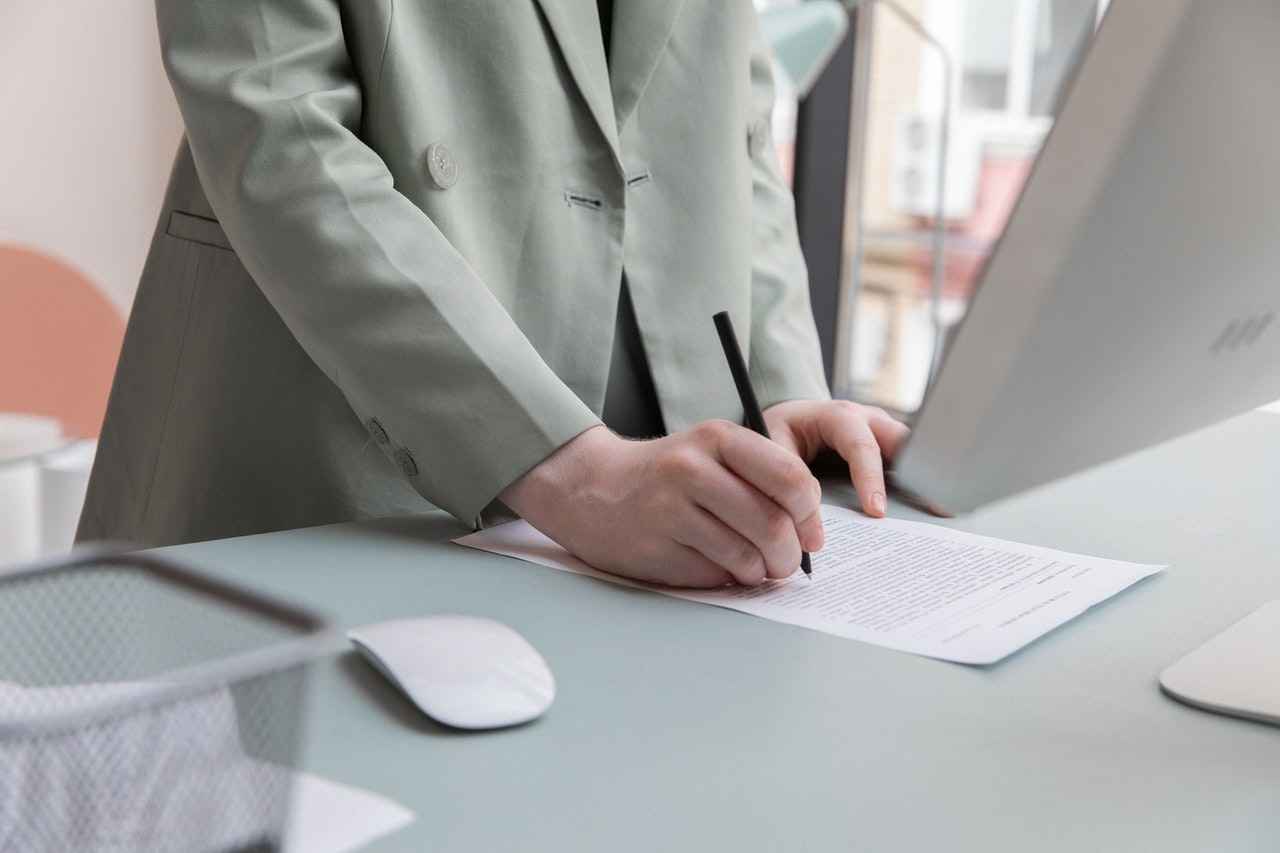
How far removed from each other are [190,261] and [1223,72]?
0.85 meters

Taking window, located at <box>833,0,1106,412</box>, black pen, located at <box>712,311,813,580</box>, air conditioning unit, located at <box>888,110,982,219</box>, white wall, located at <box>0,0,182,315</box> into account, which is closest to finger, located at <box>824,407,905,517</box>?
black pen, located at <box>712,311,813,580</box>

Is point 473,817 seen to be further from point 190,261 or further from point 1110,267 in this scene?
point 190,261

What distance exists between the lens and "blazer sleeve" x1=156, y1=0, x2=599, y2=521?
2.73ft

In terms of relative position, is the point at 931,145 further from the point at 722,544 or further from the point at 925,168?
the point at 722,544

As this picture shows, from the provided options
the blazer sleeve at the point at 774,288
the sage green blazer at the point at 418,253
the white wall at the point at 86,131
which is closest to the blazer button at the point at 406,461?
the sage green blazer at the point at 418,253

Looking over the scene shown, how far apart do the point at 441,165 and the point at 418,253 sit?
11 centimetres

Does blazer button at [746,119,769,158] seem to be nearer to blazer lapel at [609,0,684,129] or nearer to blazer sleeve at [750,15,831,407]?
blazer sleeve at [750,15,831,407]

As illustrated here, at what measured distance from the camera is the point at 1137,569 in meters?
0.79

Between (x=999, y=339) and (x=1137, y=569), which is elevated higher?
(x=999, y=339)

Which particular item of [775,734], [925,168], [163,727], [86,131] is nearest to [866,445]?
[775,734]

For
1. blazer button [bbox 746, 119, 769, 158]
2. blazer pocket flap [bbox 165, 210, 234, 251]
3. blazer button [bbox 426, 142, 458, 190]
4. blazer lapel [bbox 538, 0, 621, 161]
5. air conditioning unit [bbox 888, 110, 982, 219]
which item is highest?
blazer lapel [bbox 538, 0, 621, 161]

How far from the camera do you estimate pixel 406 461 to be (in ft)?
2.91

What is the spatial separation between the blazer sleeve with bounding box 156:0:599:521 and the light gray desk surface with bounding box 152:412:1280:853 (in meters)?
0.09

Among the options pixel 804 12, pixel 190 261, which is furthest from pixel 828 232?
pixel 190 261
